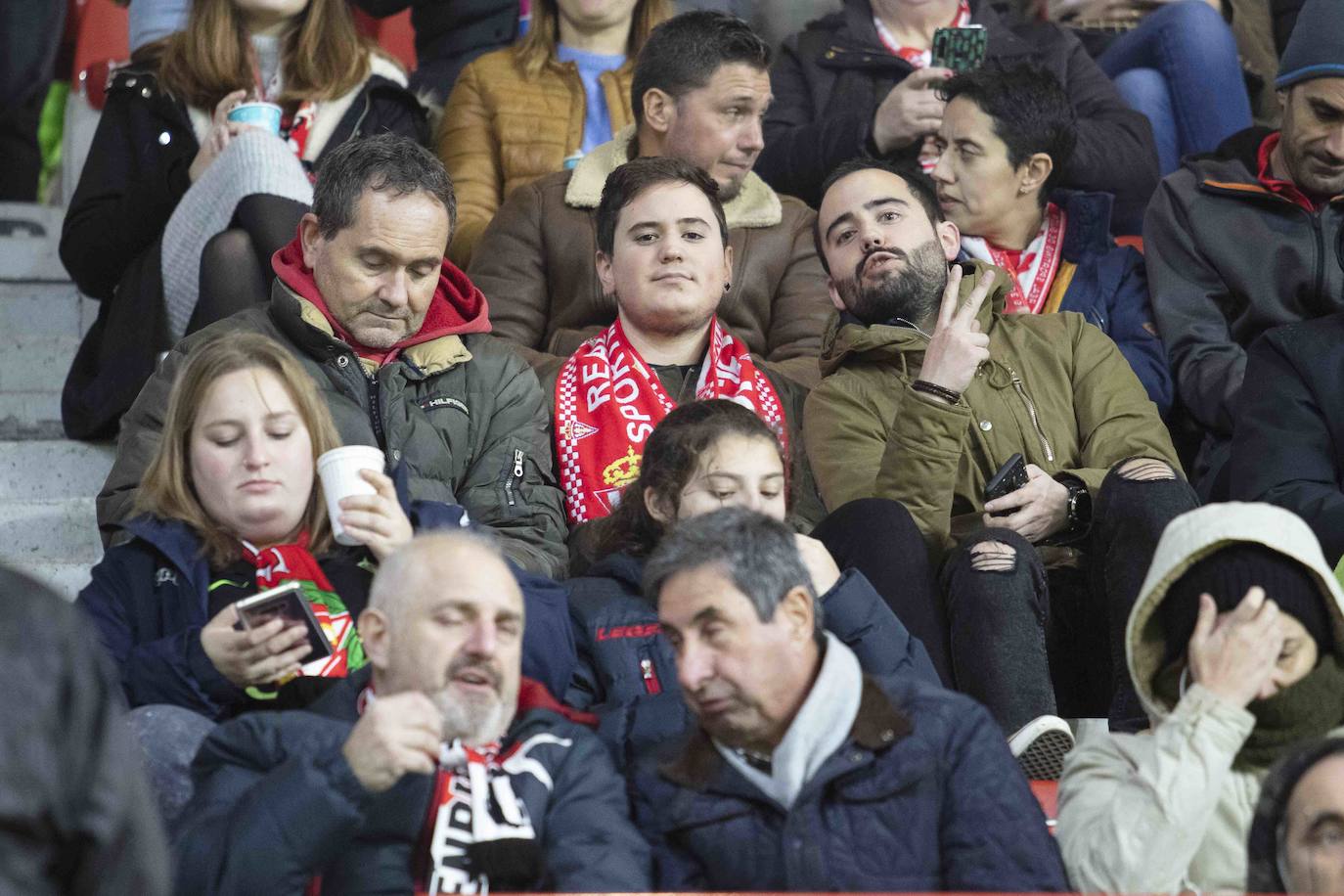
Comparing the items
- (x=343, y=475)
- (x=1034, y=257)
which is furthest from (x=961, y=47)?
(x=343, y=475)

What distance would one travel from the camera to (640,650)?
3.88 meters

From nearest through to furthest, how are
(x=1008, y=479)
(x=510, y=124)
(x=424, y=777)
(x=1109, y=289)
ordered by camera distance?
(x=424, y=777), (x=1008, y=479), (x=1109, y=289), (x=510, y=124)

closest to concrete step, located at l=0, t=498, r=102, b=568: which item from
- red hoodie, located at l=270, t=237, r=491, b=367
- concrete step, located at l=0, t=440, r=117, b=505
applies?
concrete step, located at l=0, t=440, r=117, b=505

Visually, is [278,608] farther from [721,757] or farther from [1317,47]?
[1317,47]

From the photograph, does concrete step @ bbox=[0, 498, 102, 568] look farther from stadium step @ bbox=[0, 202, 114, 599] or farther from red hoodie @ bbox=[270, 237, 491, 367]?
red hoodie @ bbox=[270, 237, 491, 367]

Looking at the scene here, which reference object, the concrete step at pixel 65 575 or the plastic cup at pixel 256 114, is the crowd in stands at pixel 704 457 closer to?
the plastic cup at pixel 256 114

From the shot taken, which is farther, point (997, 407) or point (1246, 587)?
point (997, 407)

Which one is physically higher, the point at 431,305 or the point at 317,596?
the point at 431,305

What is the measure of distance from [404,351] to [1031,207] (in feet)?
5.95

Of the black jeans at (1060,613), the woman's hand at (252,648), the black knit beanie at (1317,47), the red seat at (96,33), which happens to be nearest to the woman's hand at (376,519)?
the woman's hand at (252,648)

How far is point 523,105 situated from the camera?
5.88m

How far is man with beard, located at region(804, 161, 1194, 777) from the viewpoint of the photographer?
416cm

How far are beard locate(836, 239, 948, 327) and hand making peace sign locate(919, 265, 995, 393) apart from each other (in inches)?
12.7

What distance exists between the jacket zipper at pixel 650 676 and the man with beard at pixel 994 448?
25.8 inches
